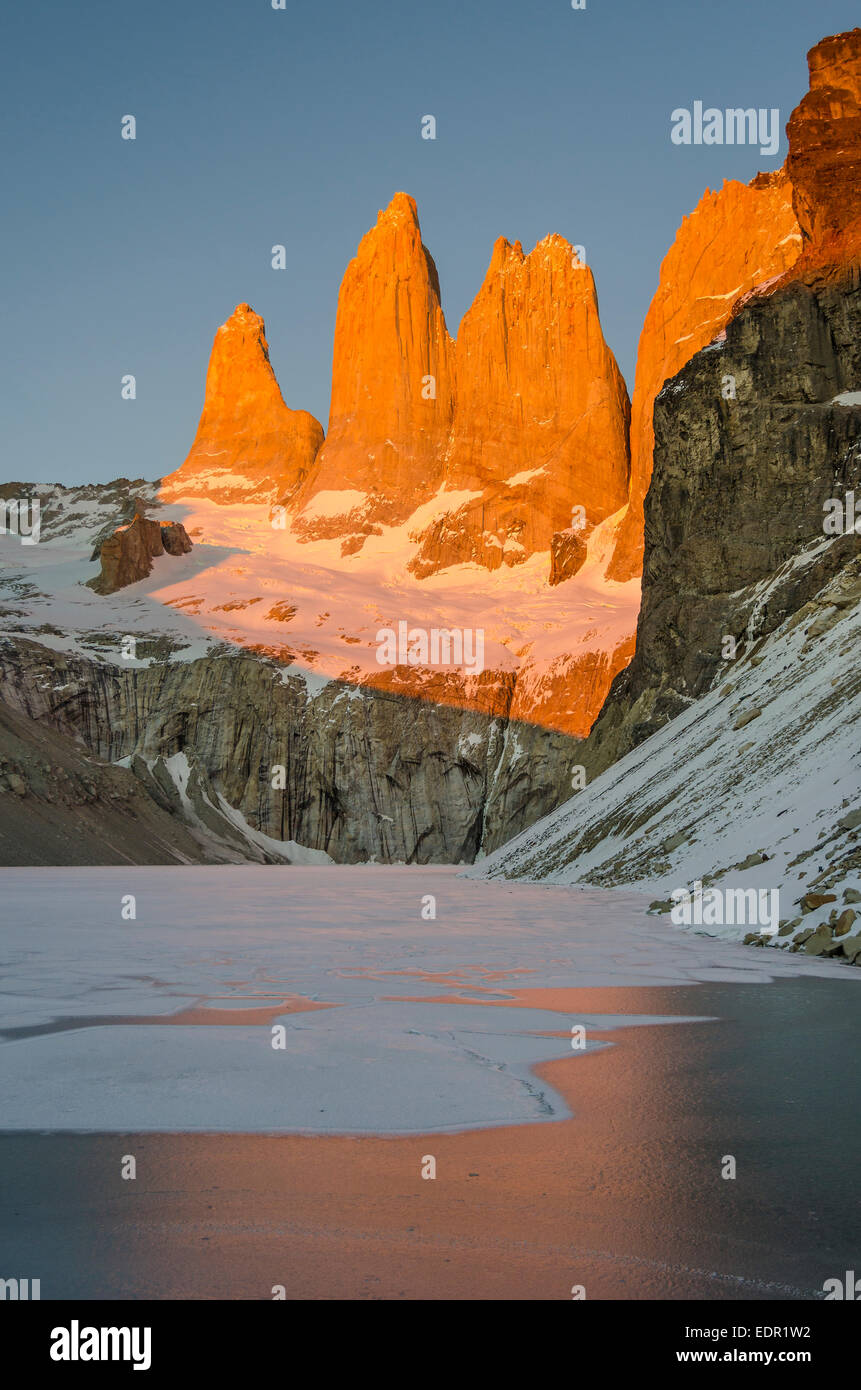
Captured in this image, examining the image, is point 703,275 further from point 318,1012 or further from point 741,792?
point 318,1012

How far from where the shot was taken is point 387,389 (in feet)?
518

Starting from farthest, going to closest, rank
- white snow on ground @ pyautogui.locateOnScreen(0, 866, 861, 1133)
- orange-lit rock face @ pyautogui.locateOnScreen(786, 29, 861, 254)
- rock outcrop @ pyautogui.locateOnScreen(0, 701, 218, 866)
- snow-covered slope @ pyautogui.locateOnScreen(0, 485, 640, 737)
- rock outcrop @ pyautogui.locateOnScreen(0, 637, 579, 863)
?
1. snow-covered slope @ pyautogui.locateOnScreen(0, 485, 640, 737)
2. rock outcrop @ pyautogui.locateOnScreen(0, 637, 579, 863)
3. rock outcrop @ pyautogui.locateOnScreen(0, 701, 218, 866)
4. orange-lit rock face @ pyautogui.locateOnScreen(786, 29, 861, 254)
5. white snow on ground @ pyautogui.locateOnScreen(0, 866, 861, 1133)

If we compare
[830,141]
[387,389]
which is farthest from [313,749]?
[387,389]

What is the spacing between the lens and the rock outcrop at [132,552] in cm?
11850

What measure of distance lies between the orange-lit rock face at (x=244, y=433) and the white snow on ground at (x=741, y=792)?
14638 centimetres

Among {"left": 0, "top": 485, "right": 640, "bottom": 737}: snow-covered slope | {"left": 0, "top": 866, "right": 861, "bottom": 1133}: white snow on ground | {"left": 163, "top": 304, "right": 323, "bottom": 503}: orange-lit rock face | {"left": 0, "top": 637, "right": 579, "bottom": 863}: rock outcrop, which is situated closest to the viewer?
{"left": 0, "top": 866, "right": 861, "bottom": 1133}: white snow on ground

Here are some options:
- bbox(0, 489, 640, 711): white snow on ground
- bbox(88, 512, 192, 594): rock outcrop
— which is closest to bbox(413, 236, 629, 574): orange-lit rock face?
bbox(0, 489, 640, 711): white snow on ground

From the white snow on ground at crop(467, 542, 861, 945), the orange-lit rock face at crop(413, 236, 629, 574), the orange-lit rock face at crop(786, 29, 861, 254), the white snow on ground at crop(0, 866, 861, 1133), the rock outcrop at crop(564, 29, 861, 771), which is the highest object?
the orange-lit rock face at crop(413, 236, 629, 574)

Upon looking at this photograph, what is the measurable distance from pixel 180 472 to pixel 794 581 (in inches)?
6491

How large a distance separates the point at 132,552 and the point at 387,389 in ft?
174

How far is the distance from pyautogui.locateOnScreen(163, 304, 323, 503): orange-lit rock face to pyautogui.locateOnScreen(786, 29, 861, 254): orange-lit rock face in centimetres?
13389

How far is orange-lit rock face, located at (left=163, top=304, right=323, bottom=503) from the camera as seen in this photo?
7170 inches

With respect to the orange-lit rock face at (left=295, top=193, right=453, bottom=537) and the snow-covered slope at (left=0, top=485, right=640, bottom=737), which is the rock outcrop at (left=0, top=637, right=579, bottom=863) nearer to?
the snow-covered slope at (left=0, top=485, right=640, bottom=737)

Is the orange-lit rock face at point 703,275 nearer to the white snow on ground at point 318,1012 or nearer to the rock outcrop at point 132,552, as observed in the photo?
the rock outcrop at point 132,552
